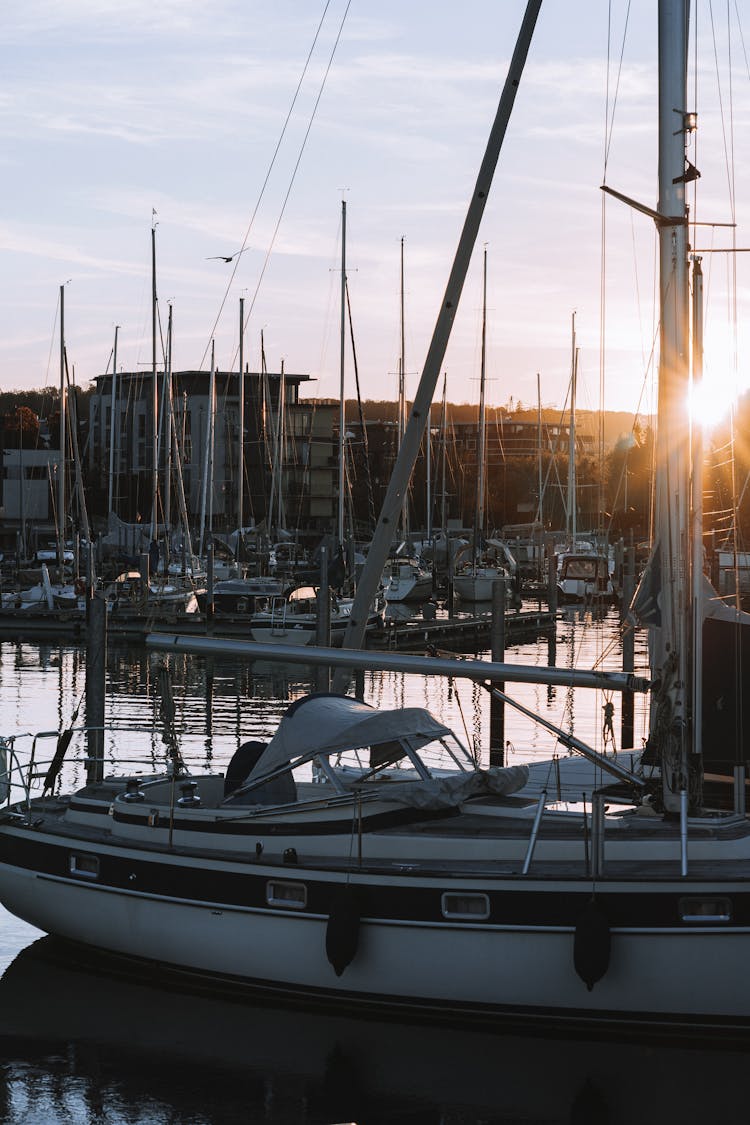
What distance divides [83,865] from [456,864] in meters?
4.34

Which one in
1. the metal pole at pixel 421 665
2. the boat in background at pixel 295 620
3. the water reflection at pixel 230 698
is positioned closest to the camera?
the metal pole at pixel 421 665

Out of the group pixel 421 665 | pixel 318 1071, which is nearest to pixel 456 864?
pixel 421 665

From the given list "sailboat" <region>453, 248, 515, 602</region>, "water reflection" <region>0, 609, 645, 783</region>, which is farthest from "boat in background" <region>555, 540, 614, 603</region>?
"water reflection" <region>0, 609, 645, 783</region>

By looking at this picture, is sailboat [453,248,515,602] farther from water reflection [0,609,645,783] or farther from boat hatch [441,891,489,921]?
boat hatch [441,891,489,921]

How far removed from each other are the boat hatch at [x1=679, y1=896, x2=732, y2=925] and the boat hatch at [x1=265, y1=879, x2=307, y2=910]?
143 inches

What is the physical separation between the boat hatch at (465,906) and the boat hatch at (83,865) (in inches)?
163

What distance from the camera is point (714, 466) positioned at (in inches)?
794

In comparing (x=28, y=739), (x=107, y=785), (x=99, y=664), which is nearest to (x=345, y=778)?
(x=107, y=785)

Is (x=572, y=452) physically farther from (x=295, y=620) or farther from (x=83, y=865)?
(x=83, y=865)

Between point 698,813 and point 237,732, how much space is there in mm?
18502

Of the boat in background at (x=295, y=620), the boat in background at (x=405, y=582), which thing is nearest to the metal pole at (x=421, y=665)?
the boat in background at (x=295, y=620)

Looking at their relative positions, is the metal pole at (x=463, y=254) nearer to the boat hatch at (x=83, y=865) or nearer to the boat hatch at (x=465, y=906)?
the boat hatch at (x=83, y=865)

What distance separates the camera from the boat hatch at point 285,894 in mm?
13445

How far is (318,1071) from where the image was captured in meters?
12.4
